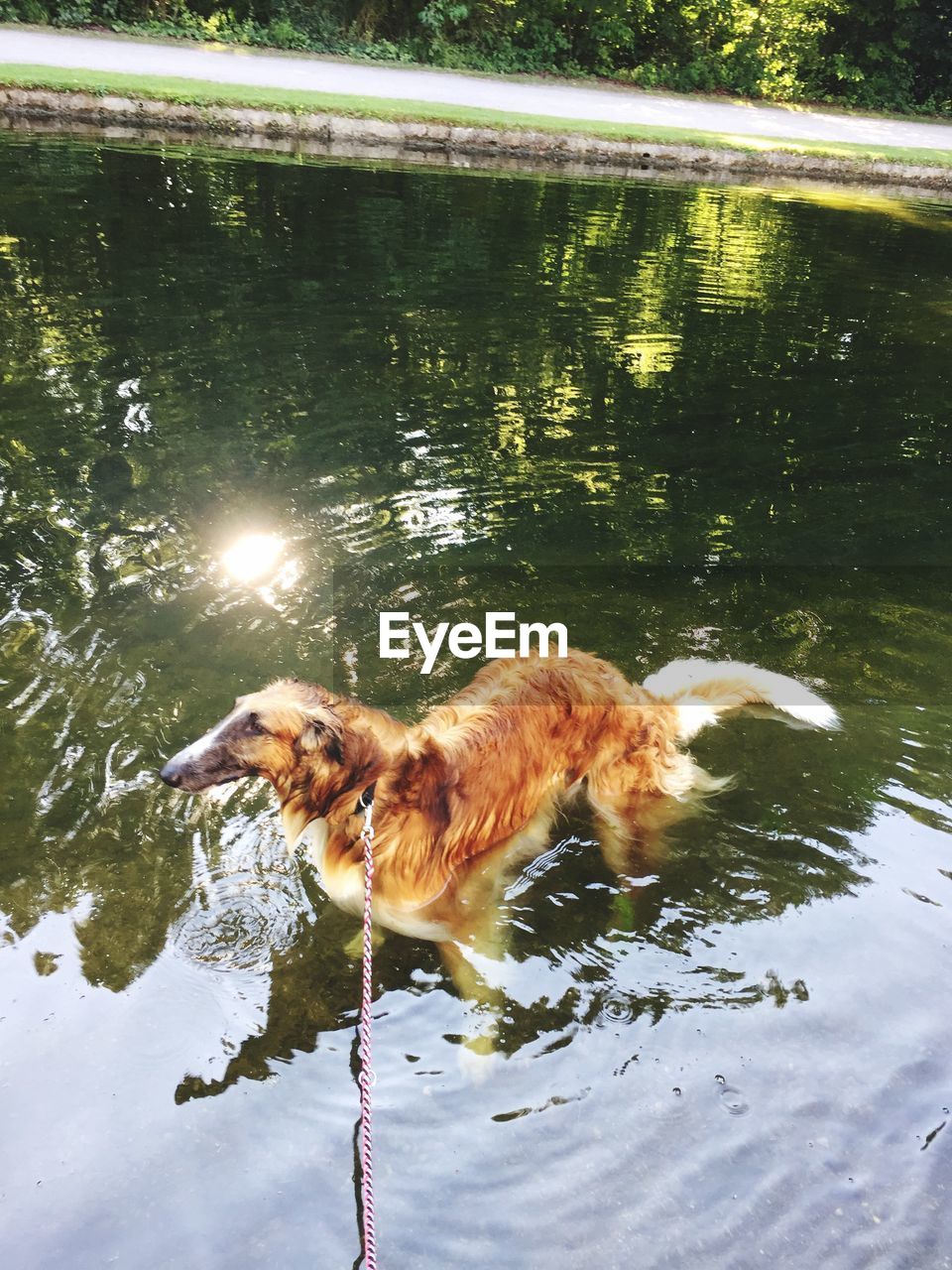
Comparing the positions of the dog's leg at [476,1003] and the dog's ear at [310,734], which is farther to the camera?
the dog's leg at [476,1003]

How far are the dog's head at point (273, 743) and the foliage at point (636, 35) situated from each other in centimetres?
2624

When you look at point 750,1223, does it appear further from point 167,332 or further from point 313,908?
point 167,332

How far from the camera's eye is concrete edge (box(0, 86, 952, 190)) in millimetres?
17500

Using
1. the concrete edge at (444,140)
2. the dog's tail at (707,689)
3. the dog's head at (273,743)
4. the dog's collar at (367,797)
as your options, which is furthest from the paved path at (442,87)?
the dog's collar at (367,797)

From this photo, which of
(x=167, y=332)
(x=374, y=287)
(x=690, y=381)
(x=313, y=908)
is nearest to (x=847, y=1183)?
(x=313, y=908)

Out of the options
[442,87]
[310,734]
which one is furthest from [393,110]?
[310,734]

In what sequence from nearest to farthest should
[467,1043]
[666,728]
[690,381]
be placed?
[467,1043]
[666,728]
[690,381]

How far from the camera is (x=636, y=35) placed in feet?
91.6

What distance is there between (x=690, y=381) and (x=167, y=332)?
5571 mm

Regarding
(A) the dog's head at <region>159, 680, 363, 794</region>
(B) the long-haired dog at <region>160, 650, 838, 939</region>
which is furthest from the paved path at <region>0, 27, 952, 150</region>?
(A) the dog's head at <region>159, 680, 363, 794</region>

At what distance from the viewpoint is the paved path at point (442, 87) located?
20188 mm

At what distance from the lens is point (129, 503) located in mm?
6906

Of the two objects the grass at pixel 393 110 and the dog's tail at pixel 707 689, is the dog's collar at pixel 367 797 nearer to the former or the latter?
the dog's tail at pixel 707 689

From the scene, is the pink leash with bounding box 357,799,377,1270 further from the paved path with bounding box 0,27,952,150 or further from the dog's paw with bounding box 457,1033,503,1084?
the paved path with bounding box 0,27,952,150
